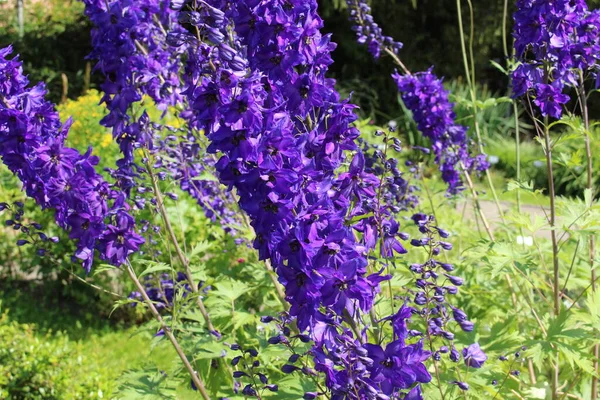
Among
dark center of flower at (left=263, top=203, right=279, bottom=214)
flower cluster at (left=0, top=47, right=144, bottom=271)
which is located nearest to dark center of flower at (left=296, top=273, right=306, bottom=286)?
dark center of flower at (left=263, top=203, right=279, bottom=214)

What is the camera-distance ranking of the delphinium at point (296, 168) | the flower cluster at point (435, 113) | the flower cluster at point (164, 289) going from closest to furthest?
the delphinium at point (296, 168)
the flower cluster at point (164, 289)
the flower cluster at point (435, 113)

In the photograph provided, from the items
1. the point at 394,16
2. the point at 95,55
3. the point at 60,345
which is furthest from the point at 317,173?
the point at 394,16

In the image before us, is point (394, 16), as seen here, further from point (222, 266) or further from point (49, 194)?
point (49, 194)

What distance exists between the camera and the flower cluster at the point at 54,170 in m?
2.23

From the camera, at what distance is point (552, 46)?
2.55m

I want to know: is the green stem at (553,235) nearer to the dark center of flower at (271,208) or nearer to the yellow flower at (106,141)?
the dark center of flower at (271,208)

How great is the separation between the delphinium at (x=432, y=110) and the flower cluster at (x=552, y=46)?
2.71ft

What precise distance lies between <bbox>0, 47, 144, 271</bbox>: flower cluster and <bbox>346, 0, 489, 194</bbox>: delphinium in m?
1.93

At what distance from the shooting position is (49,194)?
2.30m

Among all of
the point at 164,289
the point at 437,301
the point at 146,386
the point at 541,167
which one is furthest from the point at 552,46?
the point at 541,167

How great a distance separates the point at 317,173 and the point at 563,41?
154 cm

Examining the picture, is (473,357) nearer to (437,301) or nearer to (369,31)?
(437,301)

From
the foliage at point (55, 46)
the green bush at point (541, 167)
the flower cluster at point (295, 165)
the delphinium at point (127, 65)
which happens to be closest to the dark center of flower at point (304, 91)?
the flower cluster at point (295, 165)

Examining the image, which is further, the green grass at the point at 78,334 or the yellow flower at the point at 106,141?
the yellow flower at the point at 106,141
